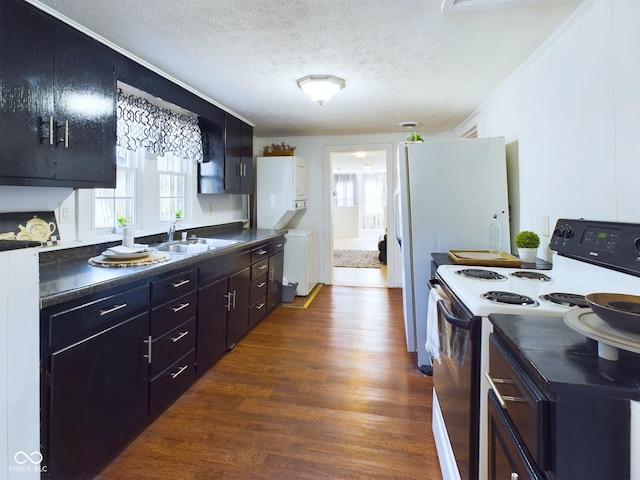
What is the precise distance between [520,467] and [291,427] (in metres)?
1.49

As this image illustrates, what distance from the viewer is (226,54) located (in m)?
2.29

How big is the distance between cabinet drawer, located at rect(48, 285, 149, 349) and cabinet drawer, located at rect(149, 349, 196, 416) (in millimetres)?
481

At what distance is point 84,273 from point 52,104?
84cm

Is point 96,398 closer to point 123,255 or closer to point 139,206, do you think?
point 123,255

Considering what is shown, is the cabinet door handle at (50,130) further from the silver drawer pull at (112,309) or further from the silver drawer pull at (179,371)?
the silver drawer pull at (179,371)

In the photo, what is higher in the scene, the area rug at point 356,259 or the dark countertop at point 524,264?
the dark countertop at point 524,264

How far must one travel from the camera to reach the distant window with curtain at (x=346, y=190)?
37.4 feet

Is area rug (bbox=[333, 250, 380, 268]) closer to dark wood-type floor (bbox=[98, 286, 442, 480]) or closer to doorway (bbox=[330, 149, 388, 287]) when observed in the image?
doorway (bbox=[330, 149, 388, 287])

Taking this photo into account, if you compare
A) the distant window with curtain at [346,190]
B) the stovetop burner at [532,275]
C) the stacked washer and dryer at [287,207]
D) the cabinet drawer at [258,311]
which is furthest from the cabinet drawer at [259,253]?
the distant window with curtain at [346,190]

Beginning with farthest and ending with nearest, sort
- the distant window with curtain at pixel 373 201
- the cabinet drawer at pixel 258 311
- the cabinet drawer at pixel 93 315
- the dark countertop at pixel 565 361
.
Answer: the distant window with curtain at pixel 373 201 < the cabinet drawer at pixel 258 311 < the cabinet drawer at pixel 93 315 < the dark countertop at pixel 565 361

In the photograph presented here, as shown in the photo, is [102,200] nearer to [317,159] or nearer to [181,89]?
[181,89]

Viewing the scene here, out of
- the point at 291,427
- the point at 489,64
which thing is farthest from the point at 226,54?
the point at 291,427

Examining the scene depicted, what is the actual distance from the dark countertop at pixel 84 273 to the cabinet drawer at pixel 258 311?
3.44ft

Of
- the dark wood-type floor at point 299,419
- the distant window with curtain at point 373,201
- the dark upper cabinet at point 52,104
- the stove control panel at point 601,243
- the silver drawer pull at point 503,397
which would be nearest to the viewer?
the silver drawer pull at point 503,397
